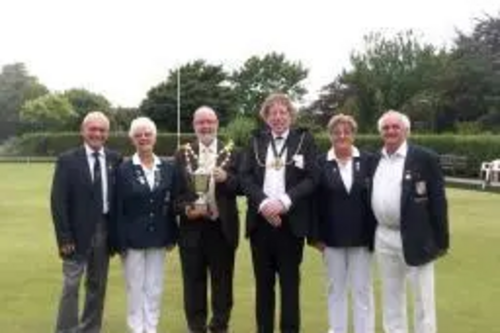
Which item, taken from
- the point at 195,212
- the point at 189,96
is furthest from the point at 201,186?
the point at 189,96

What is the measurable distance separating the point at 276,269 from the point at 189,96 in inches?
2342

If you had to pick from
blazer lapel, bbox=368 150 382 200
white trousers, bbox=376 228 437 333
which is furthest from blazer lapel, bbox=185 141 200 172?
white trousers, bbox=376 228 437 333

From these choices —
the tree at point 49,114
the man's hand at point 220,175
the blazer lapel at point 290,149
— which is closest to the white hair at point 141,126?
the man's hand at point 220,175

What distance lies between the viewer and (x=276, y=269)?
23.7 feet

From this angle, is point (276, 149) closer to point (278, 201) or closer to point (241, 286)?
point (278, 201)

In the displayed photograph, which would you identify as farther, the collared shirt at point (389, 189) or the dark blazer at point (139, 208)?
the dark blazer at point (139, 208)

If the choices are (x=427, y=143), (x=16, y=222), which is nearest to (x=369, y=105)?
(x=427, y=143)

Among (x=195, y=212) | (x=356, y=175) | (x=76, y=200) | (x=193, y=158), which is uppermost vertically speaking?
(x=193, y=158)

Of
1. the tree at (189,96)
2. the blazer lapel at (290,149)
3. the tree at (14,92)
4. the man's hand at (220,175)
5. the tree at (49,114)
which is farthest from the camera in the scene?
the tree at (14,92)

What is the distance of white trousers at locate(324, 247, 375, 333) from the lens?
275 inches

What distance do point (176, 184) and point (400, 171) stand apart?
1863 millimetres

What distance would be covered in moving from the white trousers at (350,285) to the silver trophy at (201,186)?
1058mm

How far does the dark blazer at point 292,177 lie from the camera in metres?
6.90

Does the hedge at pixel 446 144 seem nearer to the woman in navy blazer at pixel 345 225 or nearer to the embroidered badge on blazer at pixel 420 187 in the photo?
the woman in navy blazer at pixel 345 225
